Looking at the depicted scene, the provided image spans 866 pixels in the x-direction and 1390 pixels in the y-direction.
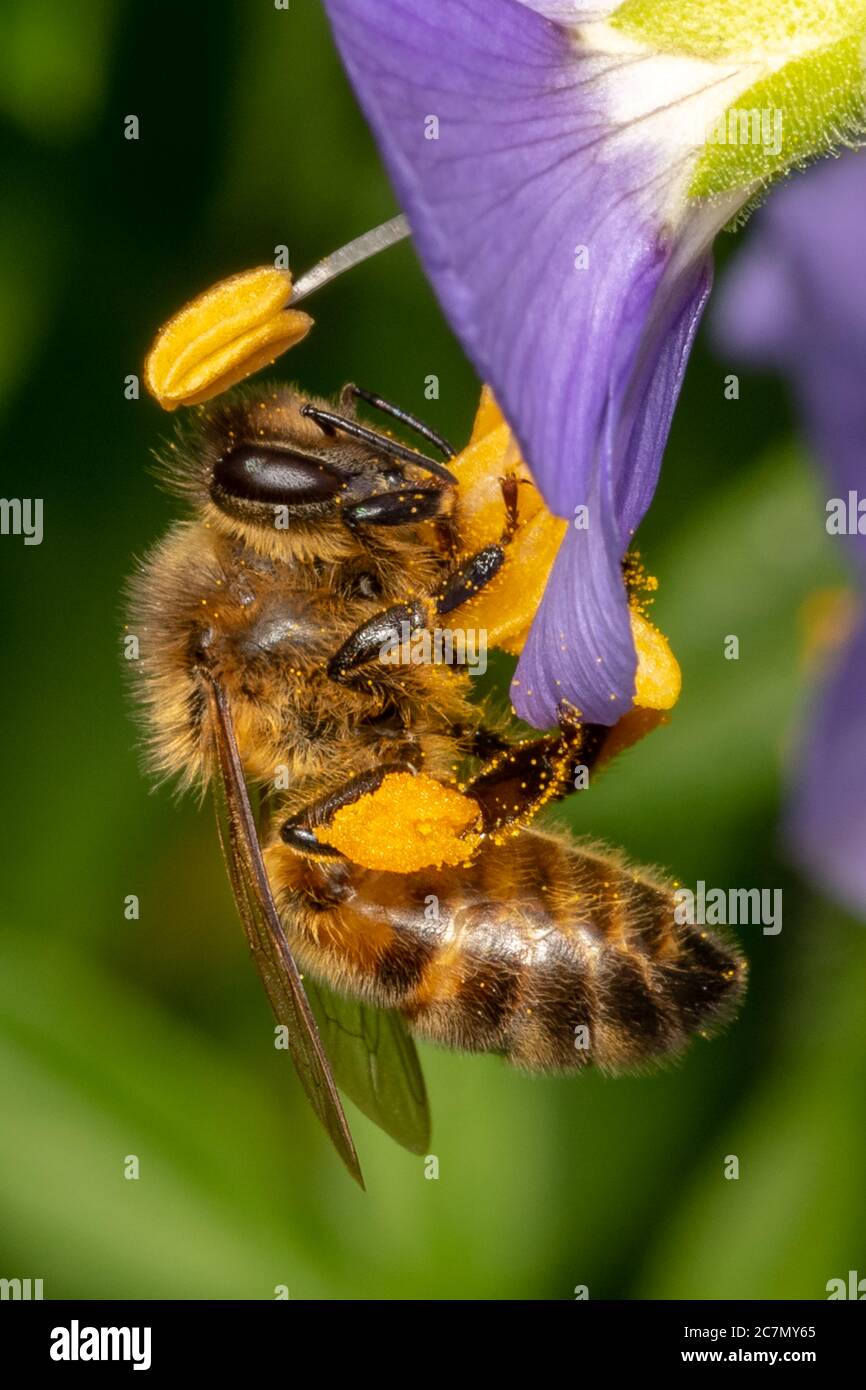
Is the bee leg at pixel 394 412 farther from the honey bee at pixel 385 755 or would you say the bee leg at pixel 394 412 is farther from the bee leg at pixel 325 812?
the bee leg at pixel 325 812

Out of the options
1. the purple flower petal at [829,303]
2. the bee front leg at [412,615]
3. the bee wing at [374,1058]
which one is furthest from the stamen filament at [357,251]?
the bee wing at [374,1058]

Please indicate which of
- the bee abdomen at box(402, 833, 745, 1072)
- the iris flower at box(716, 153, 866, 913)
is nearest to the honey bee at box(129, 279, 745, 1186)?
the bee abdomen at box(402, 833, 745, 1072)

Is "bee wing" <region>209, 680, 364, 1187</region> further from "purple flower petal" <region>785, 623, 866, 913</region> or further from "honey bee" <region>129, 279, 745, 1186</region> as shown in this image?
"purple flower petal" <region>785, 623, 866, 913</region>

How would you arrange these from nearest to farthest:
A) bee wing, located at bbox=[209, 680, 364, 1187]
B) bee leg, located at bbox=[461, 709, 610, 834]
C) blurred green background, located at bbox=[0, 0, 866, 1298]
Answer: bee wing, located at bbox=[209, 680, 364, 1187] → bee leg, located at bbox=[461, 709, 610, 834] → blurred green background, located at bbox=[0, 0, 866, 1298]

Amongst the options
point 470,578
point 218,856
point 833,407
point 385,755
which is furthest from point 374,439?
point 218,856

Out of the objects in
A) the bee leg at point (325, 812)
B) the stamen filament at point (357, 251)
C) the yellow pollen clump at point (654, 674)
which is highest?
the stamen filament at point (357, 251)
